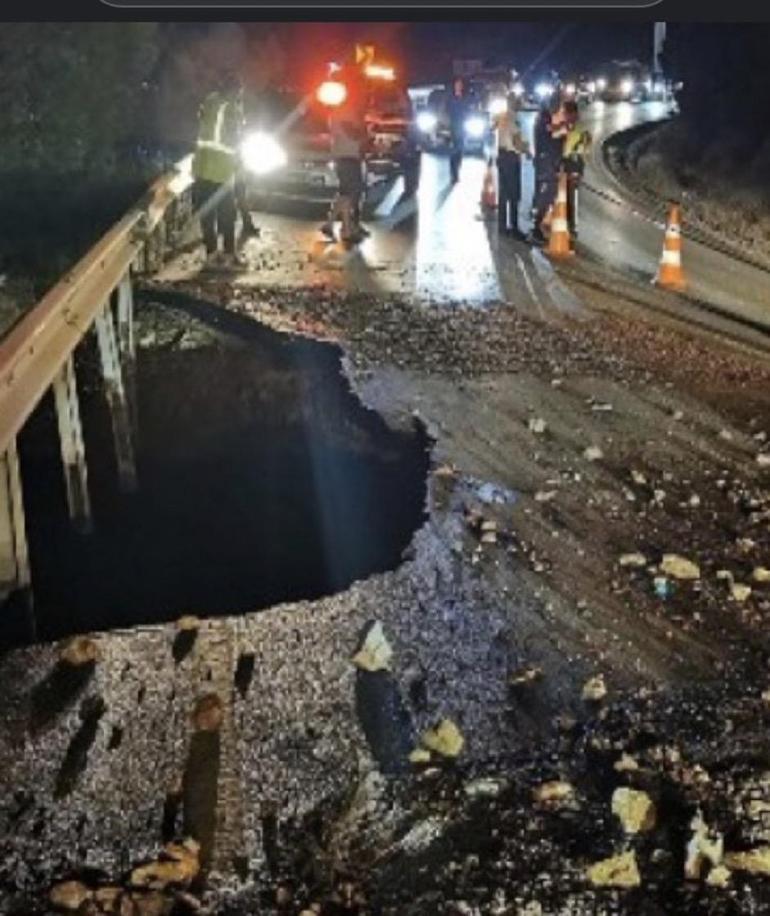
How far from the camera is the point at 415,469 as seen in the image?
6934mm

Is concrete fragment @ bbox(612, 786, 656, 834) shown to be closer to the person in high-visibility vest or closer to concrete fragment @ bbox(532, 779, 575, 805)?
concrete fragment @ bbox(532, 779, 575, 805)

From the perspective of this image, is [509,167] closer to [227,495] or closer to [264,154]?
[264,154]

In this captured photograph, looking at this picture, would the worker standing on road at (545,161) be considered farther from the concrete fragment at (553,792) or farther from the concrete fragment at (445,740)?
the concrete fragment at (553,792)

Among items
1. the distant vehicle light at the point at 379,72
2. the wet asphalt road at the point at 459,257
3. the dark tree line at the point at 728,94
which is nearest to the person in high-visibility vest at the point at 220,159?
the wet asphalt road at the point at 459,257

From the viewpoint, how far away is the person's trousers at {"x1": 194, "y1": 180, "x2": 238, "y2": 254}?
1205 cm

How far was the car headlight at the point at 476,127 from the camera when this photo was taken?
80.0 feet

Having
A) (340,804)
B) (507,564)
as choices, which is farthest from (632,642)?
(340,804)

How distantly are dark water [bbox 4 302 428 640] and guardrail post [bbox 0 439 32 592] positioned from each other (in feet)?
2.48

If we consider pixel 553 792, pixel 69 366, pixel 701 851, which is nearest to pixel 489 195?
pixel 69 366

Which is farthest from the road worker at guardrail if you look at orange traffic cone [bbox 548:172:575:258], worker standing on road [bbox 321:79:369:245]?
worker standing on road [bbox 321:79:369:245]

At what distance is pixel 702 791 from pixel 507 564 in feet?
6.20

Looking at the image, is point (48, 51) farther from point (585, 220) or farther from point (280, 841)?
point (280, 841)

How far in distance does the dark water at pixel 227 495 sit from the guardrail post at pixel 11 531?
0.76 metres

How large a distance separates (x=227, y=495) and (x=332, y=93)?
883 cm
